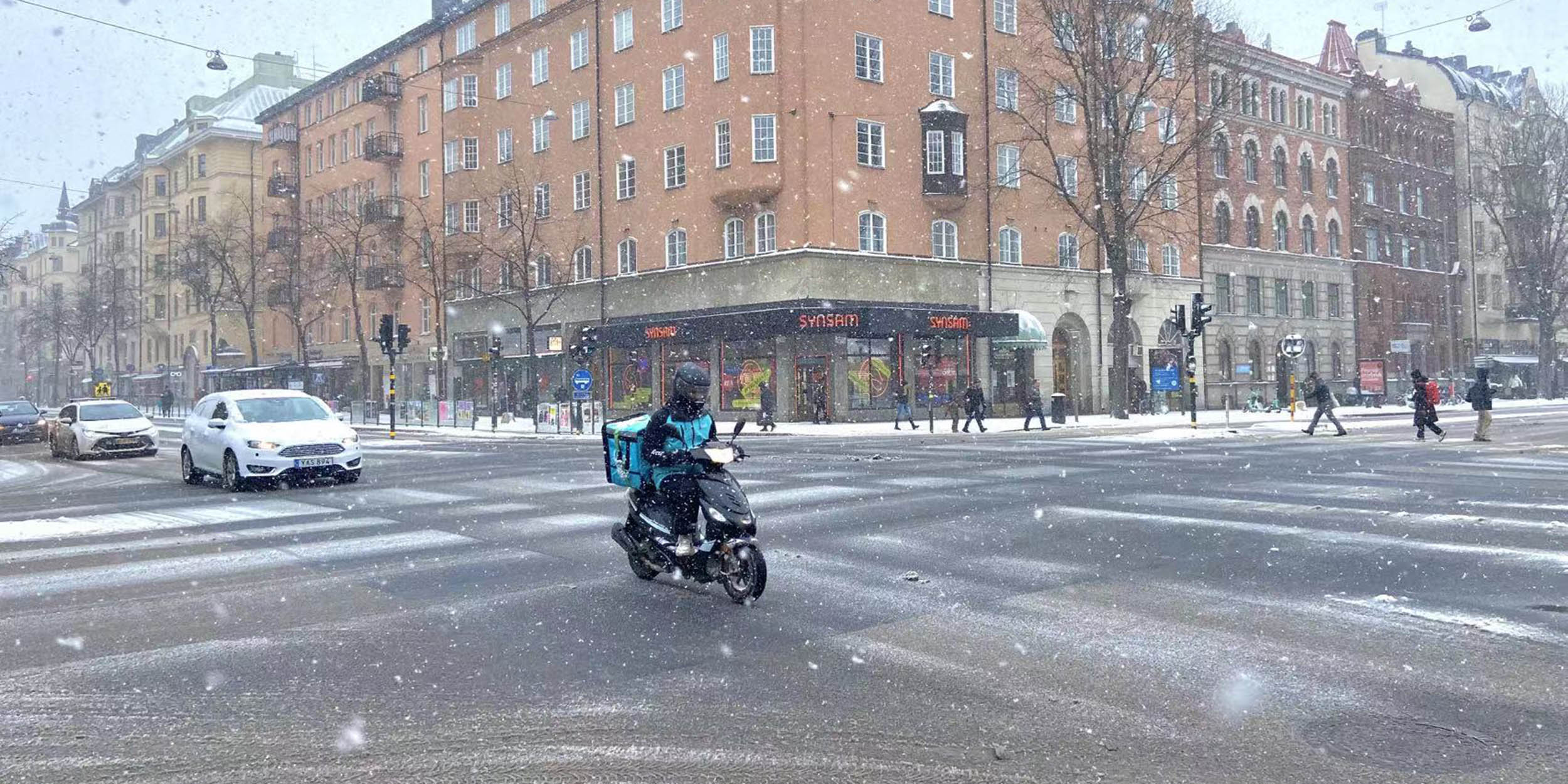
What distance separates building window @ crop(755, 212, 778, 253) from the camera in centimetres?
3619

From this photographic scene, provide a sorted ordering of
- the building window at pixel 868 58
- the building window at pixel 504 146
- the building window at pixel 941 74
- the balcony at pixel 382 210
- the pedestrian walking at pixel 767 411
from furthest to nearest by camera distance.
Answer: the balcony at pixel 382 210, the building window at pixel 504 146, the building window at pixel 941 74, the building window at pixel 868 58, the pedestrian walking at pixel 767 411

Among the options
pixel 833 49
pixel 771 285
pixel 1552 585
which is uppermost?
pixel 833 49

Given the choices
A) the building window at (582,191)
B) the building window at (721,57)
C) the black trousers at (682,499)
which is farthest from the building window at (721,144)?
the black trousers at (682,499)

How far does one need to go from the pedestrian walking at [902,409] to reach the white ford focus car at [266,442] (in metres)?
19.7

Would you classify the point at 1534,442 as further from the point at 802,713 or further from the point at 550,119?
the point at 550,119

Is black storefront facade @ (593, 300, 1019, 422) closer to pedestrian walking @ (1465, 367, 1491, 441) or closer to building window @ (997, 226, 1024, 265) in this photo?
building window @ (997, 226, 1024, 265)

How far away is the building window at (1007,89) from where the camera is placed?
40.6 m

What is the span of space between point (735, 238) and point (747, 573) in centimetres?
3125

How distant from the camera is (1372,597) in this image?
6.96 metres

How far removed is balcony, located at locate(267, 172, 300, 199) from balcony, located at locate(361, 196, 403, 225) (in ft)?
46.8

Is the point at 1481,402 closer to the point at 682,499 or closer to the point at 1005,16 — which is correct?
the point at 682,499

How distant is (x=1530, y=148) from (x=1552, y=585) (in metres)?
60.2

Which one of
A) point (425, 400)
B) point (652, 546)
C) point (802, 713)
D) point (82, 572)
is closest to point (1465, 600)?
point (802, 713)

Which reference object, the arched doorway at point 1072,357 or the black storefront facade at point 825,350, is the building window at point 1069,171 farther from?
the black storefront facade at point 825,350
